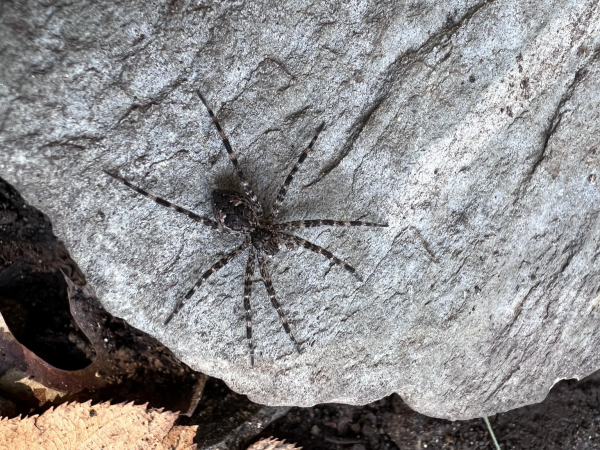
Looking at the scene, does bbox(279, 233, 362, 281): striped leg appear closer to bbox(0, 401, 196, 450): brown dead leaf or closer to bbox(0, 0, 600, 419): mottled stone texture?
bbox(0, 0, 600, 419): mottled stone texture

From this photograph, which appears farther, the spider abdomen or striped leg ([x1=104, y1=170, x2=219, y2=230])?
the spider abdomen

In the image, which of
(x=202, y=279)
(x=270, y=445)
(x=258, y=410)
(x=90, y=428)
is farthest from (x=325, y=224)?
(x=90, y=428)

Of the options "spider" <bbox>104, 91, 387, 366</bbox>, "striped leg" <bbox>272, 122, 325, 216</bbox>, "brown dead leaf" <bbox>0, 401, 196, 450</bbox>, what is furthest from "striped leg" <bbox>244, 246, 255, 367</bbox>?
"brown dead leaf" <bbox>0, 401, 196, 450</bbox>

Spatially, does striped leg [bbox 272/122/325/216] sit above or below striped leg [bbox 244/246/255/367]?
above

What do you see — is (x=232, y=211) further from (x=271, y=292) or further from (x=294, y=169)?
(x=271, y=292)

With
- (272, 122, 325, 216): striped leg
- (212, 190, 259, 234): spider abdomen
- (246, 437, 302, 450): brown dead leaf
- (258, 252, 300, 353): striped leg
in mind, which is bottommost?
(246, 437, 302, 450): brown dead leaf

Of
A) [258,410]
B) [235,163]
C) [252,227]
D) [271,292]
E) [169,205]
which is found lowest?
[258,410]
